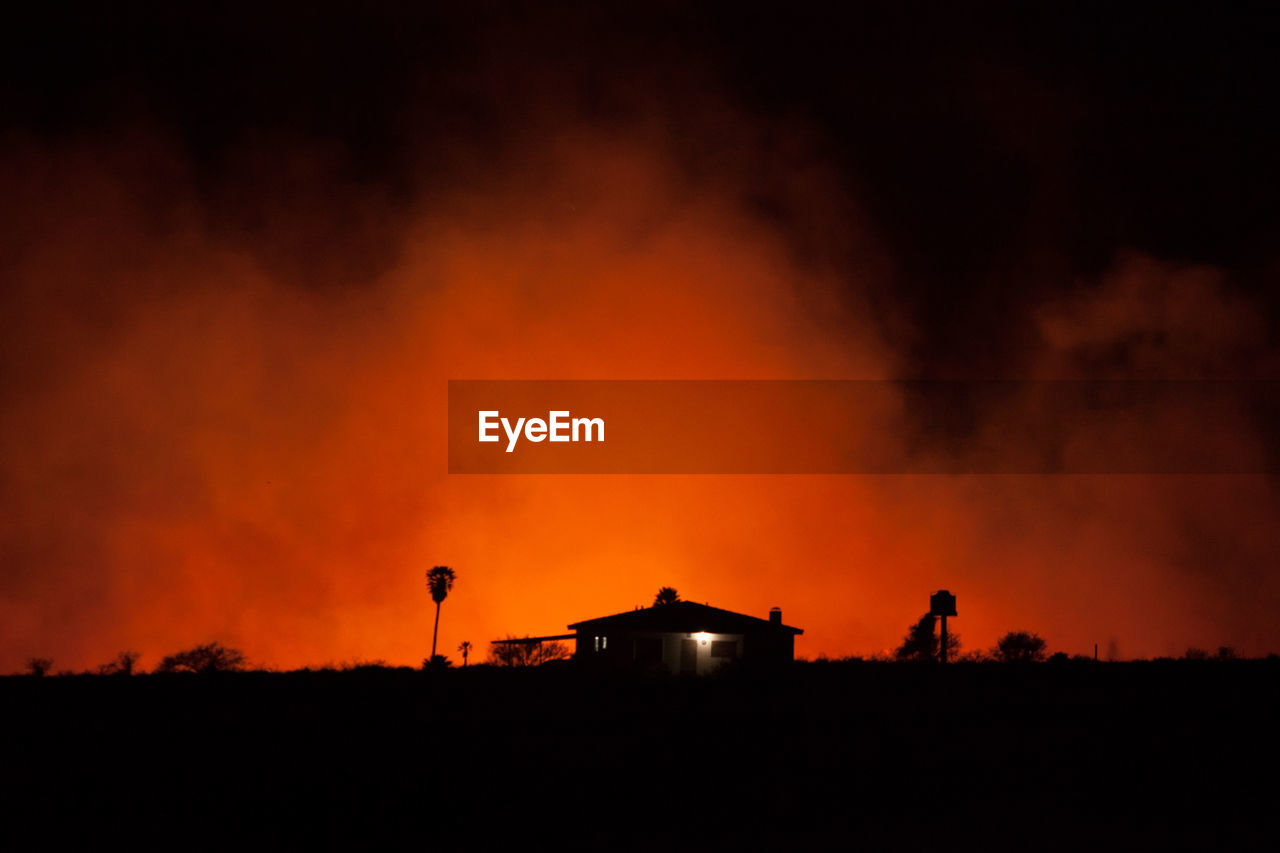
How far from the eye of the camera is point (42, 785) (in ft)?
44.1

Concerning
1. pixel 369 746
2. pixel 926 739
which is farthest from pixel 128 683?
pixel 926 739

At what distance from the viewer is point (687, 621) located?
117ft

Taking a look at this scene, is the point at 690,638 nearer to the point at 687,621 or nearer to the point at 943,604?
the point at 687,621

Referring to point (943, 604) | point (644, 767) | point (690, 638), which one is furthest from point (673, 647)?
point (644, 767)

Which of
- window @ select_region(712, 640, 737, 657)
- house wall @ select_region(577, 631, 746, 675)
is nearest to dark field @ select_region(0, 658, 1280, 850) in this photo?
house wall @ select_region(577, 631, 746, 675)

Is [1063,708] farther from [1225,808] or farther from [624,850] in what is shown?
[624,850]

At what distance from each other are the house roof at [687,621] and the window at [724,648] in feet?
1.46

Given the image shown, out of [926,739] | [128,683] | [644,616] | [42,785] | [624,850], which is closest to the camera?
[624,850]

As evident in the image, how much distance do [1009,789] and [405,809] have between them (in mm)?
9397

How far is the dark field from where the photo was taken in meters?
11.8

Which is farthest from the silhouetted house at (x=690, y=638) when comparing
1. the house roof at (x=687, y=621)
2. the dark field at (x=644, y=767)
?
the dark field at (x=644, y=767)

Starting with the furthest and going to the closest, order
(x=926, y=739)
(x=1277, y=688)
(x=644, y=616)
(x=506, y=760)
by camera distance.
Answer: (x=644, y=616) < (x=1277, y=688) < (x=926, y=739) < (x=506, y=760)

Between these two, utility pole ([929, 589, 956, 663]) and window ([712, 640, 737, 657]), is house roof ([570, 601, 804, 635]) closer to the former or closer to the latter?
window ([712, 640, 737, 657])

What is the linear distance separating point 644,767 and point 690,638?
21184mm
